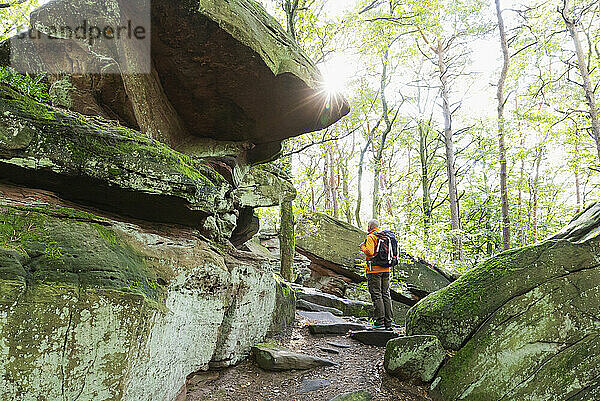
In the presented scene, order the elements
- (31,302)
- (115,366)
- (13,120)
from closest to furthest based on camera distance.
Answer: (31,302) → (115,366) → (13,120)

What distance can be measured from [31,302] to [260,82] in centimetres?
550

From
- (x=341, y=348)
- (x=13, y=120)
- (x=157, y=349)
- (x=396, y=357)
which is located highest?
(x=13, y=120)

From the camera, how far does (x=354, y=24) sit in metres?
16.7

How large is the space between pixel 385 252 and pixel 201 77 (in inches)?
215

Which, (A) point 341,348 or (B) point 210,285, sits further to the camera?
(A) point 341,348

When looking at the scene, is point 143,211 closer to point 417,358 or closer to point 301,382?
point 301,382

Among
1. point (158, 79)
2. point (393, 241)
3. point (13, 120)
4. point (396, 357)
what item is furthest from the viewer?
point (393, 241)

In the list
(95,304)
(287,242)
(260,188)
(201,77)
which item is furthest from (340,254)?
(95,304)

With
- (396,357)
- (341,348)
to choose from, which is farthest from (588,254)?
(341,348)

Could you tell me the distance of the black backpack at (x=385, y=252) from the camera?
7762 millimetres

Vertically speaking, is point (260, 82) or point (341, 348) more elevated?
point (260, 82)

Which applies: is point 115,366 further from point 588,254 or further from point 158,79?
point 588,254

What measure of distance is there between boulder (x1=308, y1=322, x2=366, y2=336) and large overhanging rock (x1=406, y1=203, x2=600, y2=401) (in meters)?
2.97

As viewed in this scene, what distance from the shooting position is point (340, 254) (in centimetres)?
1627
